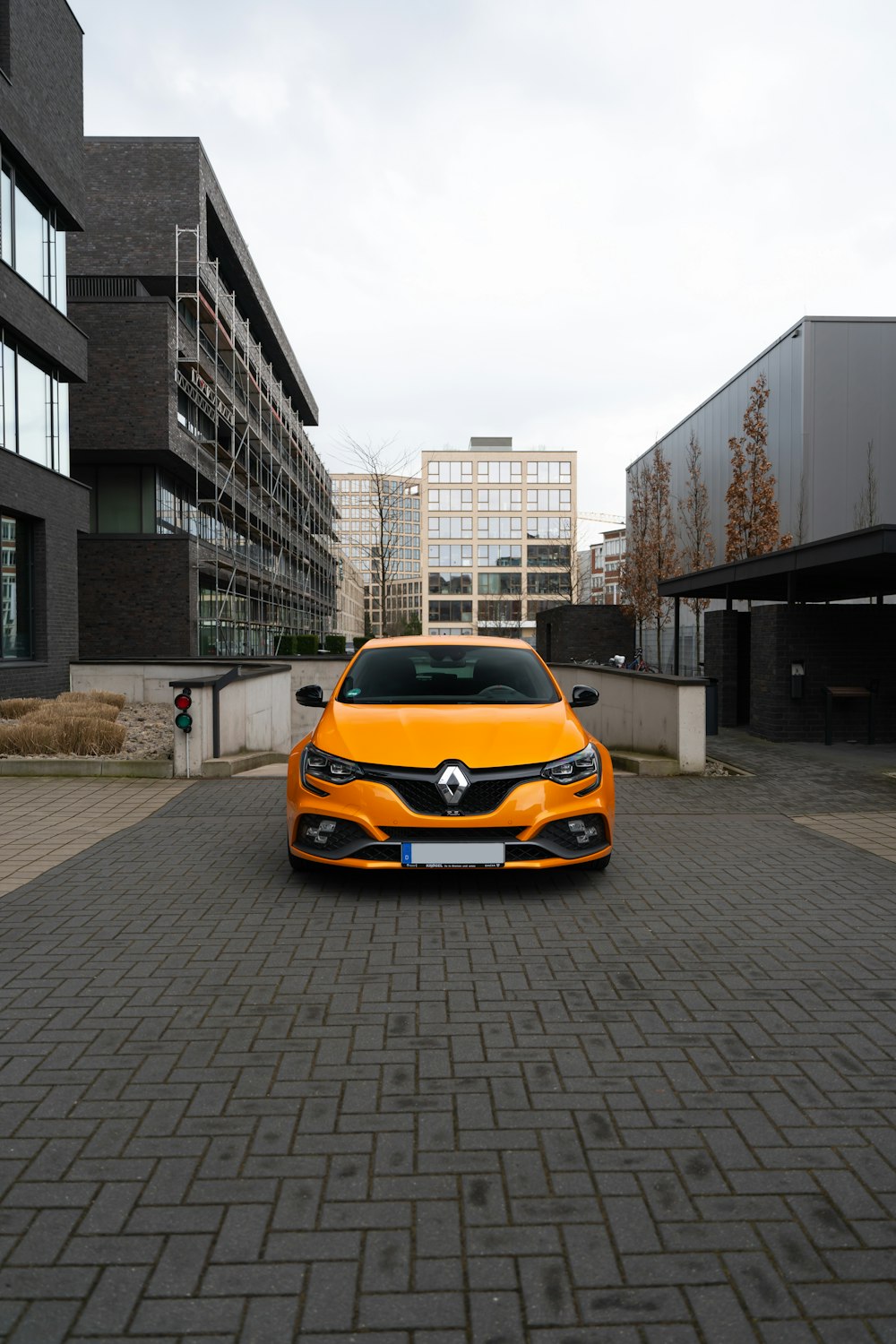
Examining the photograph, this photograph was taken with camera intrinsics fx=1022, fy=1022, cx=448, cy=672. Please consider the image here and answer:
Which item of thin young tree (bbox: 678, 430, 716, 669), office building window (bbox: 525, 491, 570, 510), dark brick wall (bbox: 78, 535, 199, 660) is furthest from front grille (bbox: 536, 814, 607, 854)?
office building window (bbox: 525, 491, 570, 510)

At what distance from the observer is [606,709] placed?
1442 cm

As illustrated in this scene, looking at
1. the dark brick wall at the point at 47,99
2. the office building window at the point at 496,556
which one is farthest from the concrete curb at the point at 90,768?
the office building window at the point at 496,556

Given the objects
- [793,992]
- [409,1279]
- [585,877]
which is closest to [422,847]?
[585,877]

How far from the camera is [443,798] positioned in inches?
229

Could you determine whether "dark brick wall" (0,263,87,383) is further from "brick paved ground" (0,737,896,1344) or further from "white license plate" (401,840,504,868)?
"white license plate" (401,840,504,868)

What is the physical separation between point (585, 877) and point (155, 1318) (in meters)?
4.57

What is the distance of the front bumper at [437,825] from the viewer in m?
5.82

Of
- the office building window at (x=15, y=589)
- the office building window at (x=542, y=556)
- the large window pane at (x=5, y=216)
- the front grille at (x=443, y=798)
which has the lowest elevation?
the front grille at (x=443, y=798)

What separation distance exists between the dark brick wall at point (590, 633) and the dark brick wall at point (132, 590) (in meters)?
13.5

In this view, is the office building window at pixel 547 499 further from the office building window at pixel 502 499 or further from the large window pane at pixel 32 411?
the large window pane at pixel 32 411

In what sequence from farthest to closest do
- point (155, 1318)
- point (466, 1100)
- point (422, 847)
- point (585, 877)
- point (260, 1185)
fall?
1. point (585, 877)
2. point (422, 847)
3. point (466, 1100)
4. point (260, 1185)
5. point (155, 1318)

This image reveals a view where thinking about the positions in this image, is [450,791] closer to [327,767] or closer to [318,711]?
[327,767]

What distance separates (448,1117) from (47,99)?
78.8 ft

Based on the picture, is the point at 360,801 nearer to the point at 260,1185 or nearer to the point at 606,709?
the point at 260,1185
